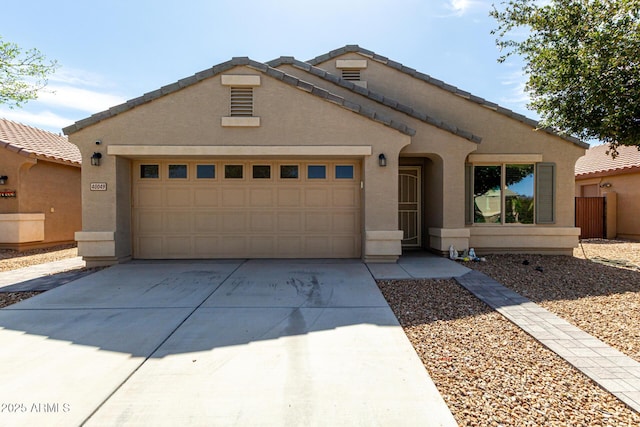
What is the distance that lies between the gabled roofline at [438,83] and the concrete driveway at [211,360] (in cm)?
745

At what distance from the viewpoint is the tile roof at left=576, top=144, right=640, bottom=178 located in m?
15.7

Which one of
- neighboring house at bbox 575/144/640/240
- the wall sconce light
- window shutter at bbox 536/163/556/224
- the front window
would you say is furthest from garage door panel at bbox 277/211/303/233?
neighboring house at bbox 575/144/640/240

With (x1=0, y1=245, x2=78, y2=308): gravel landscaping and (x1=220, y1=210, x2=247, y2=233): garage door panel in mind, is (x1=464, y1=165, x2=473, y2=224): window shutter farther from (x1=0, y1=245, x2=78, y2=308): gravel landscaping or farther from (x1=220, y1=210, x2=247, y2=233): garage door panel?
(x1=0, y1=245, x2=78, y2=308): gravel landscaping

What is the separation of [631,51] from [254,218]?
28.8 feet

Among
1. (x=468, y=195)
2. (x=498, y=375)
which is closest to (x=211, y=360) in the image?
(x=498, y=375)

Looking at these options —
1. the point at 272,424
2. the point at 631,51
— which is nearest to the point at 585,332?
the point at 272,424

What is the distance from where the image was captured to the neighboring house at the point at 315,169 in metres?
8.61

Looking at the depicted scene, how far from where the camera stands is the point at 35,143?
13625mm

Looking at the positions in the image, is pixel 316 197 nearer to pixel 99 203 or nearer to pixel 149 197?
pixel 149 197

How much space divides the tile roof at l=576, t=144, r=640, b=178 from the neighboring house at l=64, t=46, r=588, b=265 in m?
7.82

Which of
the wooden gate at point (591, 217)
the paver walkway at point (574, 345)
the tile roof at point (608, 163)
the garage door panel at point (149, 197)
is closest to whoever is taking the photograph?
the paver walkway at point (574, 345)

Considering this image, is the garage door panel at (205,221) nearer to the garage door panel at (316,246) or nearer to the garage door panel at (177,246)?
the garage door panel at (177,246)

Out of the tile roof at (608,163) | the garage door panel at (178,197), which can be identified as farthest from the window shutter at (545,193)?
the garage door panel at (178,197)

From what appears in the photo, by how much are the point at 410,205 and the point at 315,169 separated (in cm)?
346
